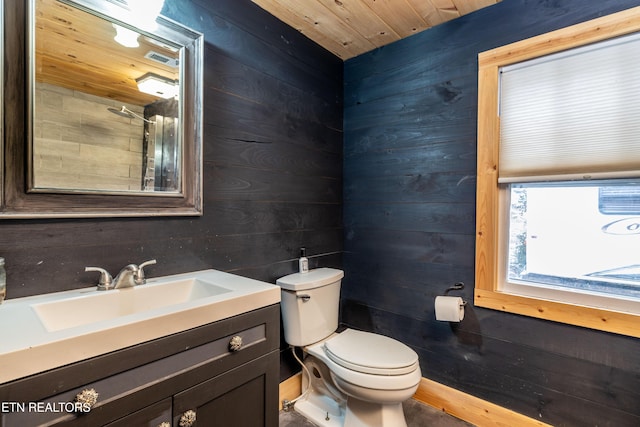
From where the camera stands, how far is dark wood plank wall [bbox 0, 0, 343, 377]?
107 centimetres

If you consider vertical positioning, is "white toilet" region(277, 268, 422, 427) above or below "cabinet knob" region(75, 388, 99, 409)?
below

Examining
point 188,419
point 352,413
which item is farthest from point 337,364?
point 188,419

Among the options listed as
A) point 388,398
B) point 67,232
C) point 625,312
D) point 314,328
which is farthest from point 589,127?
point 67,232

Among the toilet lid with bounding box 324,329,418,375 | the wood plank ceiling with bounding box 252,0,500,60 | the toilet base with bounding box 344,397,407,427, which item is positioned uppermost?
the wood plank ceiling with bounding box 252,0,500,60

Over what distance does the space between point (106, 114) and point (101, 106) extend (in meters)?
0.03

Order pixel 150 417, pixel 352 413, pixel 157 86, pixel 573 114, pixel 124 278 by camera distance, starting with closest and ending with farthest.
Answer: pixel 150 417
pixel 124 278
pixel 157 86
pixel 573 114
pixel 352 413

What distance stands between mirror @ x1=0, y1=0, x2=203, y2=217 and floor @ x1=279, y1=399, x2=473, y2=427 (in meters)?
1.25

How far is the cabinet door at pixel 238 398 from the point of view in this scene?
899mm

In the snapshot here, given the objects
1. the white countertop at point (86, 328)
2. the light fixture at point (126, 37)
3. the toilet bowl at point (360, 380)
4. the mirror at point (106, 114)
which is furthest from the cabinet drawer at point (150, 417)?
the light fixture at point (126, 37)

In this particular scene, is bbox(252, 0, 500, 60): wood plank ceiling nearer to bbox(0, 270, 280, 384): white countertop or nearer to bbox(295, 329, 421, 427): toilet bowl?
bbox(0, 270, 280, 384): white countertop

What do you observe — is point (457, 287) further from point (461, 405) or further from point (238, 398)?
point (238, 398)

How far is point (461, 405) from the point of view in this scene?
5.65 ft

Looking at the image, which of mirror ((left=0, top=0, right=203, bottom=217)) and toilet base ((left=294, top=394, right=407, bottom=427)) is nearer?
mirror ((left=0, top=0, right=203, bottom=217))

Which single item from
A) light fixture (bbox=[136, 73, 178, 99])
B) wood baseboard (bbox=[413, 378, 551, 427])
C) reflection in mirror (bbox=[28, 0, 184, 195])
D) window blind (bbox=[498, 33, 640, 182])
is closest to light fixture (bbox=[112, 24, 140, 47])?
reflection in mirror (bbox=[28, 0, 184, 195])
